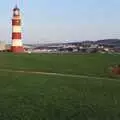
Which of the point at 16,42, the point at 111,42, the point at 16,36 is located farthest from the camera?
the point at 111,42

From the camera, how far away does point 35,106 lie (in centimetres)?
1738

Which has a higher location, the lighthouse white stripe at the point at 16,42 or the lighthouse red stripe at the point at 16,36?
the lighthouse red stripe at the point at 16,36

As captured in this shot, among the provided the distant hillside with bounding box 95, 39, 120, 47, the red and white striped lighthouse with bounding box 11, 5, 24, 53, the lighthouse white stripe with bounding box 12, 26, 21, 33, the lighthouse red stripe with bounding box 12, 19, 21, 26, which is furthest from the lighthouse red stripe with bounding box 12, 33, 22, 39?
the distant hillside with bounding box 95, 39, 120, 47

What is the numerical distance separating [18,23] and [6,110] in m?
52.2

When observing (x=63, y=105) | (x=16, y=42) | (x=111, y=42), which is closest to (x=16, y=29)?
(x=16, y=42)

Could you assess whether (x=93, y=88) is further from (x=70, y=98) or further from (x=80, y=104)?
(x=80, y=104)

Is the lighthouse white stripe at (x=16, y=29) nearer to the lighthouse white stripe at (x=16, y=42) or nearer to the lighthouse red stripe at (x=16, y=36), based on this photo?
the lighthouse red stripe at (x=16, y=36)

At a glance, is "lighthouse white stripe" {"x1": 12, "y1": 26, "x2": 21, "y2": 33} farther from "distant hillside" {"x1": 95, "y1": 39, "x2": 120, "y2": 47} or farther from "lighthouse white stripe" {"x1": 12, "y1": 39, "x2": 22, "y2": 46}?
"distant hillside" {"x1": 95, "y1": 39, "x2": 120, "y2": 47}

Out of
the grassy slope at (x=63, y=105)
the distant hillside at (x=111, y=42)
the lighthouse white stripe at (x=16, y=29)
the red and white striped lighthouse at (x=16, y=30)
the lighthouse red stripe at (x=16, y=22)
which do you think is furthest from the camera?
the distant hillside at (x=111, y=42)

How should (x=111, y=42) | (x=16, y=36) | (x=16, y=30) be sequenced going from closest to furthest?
(x=16, y=30) → (x=16, y=36) → (x=111, y=42)

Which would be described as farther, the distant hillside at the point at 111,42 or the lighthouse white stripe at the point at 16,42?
the distant hillside at the point at 111,42

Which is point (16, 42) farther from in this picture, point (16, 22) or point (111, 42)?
point (111, 42)

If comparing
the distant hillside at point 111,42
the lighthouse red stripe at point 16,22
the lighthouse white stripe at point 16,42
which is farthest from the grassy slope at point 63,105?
the distant hillside at point 111,42

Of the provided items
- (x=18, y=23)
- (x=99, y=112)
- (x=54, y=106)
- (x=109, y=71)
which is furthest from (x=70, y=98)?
(x=18, y=23)
